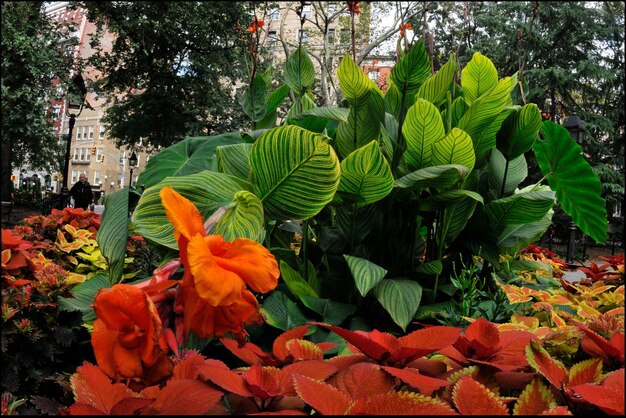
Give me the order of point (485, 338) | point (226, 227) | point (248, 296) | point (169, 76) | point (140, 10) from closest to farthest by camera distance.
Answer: point (248, 296) < point (485, 338) < point (226, 227) < point (140, 10) < point (169, 76)

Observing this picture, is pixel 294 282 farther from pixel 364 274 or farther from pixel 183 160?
pixel 183 160

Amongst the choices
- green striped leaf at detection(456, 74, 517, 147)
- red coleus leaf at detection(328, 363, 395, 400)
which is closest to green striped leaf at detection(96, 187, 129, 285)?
red coleus leaf at detection(328, 363, 395, 400)

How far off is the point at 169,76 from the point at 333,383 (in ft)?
43.4

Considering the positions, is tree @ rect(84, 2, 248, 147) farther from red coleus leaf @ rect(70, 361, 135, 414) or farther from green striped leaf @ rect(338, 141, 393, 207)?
red coleus leaf @ rect(70, 361, 135, 414)

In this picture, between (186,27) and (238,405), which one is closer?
(238,405)

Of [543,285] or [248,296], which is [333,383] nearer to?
[248,296]

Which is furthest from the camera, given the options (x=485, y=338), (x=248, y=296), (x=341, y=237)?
(x=341, y=237)

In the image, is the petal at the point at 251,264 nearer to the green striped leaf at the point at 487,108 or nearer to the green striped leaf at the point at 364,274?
the green striped leaf at the point at 364,274

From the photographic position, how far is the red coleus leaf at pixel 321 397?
1.29 feet

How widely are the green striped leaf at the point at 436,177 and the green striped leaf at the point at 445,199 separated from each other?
0.03 metres

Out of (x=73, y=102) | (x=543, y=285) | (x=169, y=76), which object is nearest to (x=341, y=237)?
(x=543, y=285)

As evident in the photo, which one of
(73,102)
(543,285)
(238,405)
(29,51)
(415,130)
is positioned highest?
(29,51)

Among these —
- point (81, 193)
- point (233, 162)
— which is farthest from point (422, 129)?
point (81, 193)

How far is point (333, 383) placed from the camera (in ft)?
1.62
